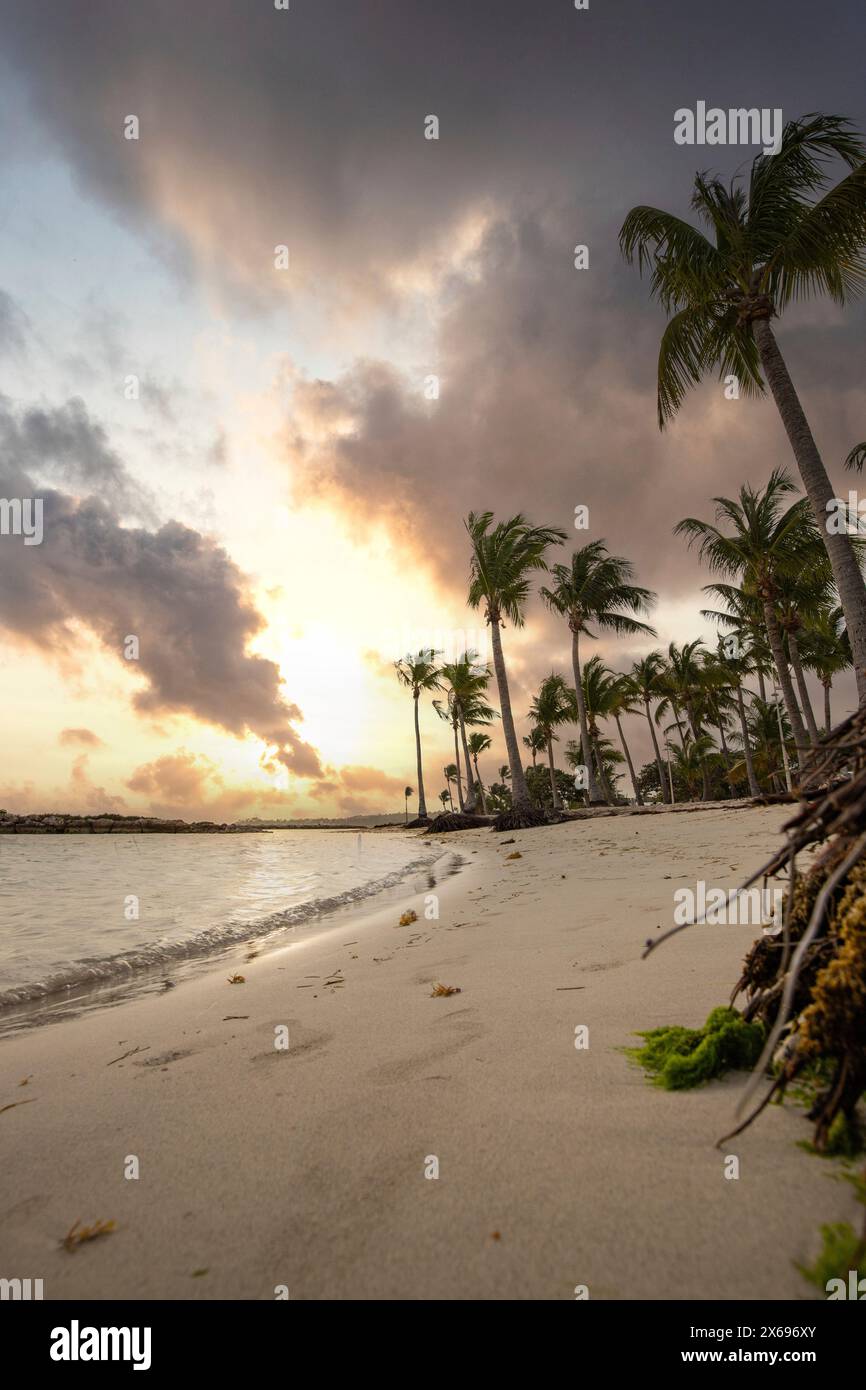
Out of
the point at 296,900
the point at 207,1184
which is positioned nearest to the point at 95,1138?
the point at 207,1184

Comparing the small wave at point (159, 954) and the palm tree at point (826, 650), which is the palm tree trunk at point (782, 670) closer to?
the palm tree at point (826, 650)

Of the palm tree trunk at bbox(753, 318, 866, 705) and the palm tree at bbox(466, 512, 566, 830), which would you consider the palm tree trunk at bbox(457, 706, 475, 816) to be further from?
the palm tree trunk at bbox(753, 318, 866, 705)

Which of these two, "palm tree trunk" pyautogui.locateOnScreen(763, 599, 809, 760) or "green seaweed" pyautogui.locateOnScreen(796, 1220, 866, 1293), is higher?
"palm tree trunk" pyautogui.locateOnScreen(763, 599, 809, 760)

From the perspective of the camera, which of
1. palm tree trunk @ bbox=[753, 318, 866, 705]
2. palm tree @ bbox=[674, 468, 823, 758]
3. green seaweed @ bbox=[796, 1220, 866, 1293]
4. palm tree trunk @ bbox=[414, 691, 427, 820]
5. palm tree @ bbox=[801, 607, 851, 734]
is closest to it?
green seaweed @ bbox=[796, 1220, 866, 1293]

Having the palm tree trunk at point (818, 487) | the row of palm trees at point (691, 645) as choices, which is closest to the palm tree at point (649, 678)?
the row of palm trees at point (691, 645)

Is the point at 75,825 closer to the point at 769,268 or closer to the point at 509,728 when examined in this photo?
the point at 509,728

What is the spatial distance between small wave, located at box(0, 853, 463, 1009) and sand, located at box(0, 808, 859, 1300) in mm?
1167

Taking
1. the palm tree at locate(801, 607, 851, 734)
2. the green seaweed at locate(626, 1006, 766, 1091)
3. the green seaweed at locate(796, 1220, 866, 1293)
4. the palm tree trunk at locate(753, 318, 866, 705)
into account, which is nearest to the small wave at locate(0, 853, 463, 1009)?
the green seaweed at locate(626, 1006, 766, 1091)

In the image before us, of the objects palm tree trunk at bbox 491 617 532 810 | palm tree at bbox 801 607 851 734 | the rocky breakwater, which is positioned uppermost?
palm tree at bbox 801 607 851 734

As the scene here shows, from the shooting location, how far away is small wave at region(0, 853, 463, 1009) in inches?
161

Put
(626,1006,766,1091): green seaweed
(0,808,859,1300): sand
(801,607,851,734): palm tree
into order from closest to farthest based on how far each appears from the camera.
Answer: (0,808,859,1300): sand, (626,1006,766,1091): green seaweed, (801,607,851,734): palm tree

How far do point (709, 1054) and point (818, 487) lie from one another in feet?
34.3

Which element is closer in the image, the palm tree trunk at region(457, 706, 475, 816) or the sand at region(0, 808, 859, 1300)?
the sand at region(0, 808, 859, 1300)

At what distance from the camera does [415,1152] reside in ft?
4.80
